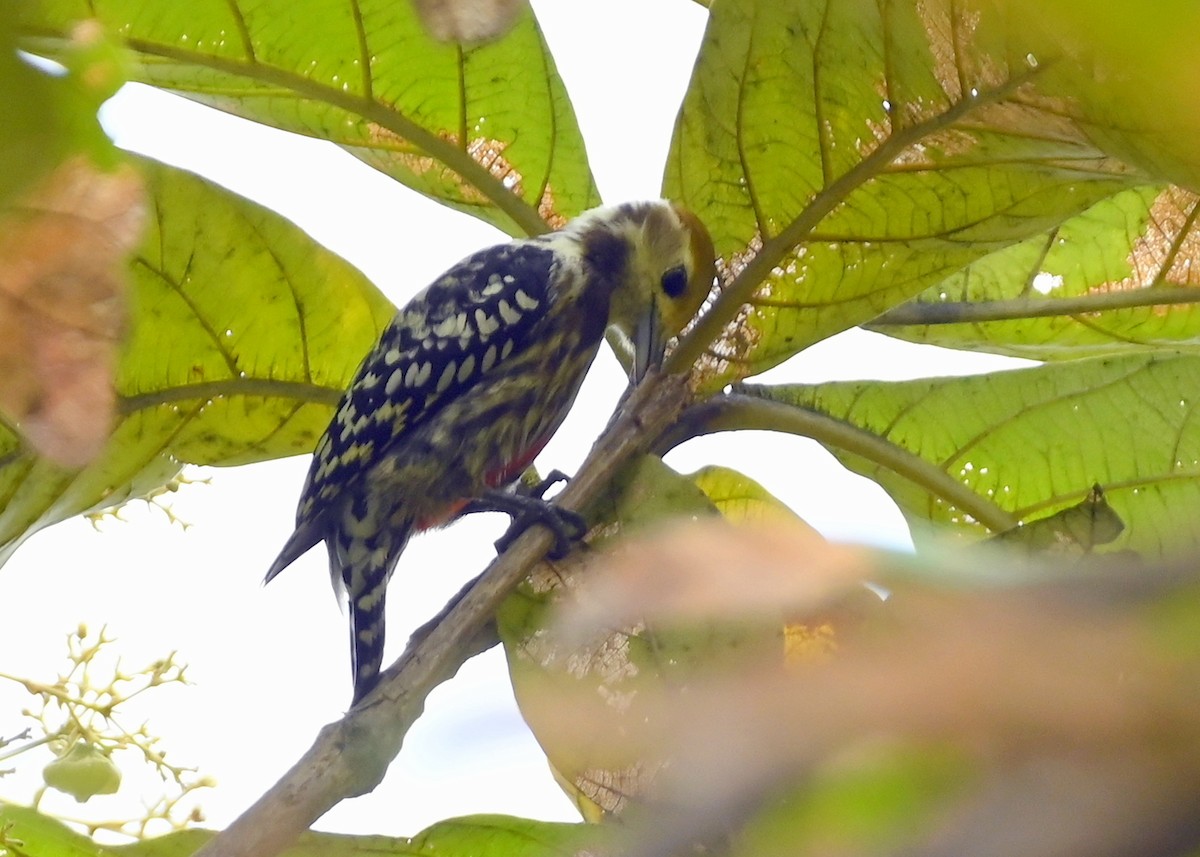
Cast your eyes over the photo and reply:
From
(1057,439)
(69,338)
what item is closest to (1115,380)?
(1057,439)

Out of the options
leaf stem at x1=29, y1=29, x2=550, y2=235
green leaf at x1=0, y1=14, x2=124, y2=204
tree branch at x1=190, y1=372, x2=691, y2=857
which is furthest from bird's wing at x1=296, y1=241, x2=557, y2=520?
green leaf at x1=0, y1=14, x2=124, y2=204

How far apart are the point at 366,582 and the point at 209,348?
0.80 m

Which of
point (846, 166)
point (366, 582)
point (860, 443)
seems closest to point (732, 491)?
point (860, 443)

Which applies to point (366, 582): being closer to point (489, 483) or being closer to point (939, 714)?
point (489, 483)

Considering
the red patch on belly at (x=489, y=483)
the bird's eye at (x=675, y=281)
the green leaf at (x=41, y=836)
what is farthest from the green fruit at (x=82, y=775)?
the bird's eye at (x=675, y=281)

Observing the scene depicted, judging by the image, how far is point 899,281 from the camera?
76.8 inches

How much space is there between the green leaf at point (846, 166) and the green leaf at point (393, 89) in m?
0.26

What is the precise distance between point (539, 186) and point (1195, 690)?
2078mm

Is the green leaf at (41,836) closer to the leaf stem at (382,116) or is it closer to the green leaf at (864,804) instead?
the leaf stem at (382,116)

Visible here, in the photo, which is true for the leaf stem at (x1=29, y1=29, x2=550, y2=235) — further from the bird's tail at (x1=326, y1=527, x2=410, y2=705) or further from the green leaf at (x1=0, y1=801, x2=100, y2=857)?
the green leaf at (x1=0, y1=801, x2=100, y2=857)

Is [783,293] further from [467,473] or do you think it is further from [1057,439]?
[467,473]

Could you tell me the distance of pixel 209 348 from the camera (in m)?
2.13

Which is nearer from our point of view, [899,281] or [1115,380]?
[899,281]

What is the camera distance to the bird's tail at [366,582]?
2633 mm
